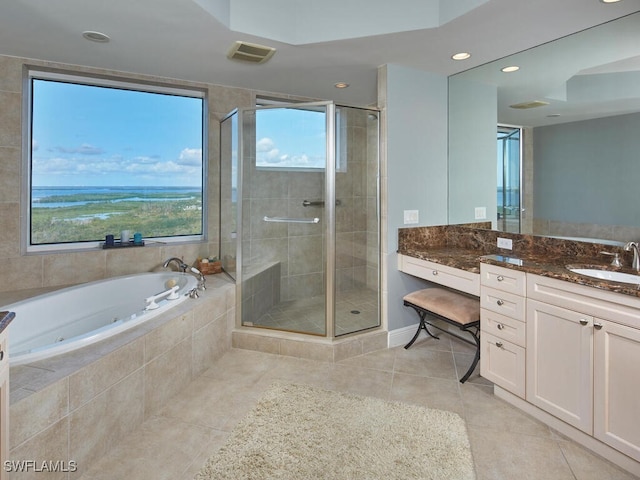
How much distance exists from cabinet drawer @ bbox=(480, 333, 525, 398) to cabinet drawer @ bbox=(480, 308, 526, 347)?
31mm

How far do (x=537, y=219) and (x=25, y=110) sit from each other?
157 inches

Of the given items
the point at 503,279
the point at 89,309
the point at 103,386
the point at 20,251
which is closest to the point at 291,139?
the point at 503,279

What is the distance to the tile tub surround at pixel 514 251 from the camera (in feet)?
6.31

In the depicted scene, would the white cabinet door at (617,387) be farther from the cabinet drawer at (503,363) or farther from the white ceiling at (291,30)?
the white ceiling at (291,30)

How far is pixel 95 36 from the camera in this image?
96.3 inches

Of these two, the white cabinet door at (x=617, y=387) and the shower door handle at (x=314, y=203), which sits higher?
the shower door handle at (x=314, y=203)

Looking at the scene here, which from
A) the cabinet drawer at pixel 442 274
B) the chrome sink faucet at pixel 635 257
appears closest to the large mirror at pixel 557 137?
the chrome sink faucet at pixel 635 257

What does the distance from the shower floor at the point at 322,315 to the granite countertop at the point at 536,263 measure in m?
0.54

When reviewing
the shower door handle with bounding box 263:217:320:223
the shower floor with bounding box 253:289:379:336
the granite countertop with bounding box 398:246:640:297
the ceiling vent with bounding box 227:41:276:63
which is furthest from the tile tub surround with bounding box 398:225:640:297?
the ceiling vent with bounding box 227:41:276:63

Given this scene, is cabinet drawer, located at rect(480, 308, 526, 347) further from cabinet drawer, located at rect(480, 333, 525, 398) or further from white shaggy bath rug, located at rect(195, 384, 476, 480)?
white shaggy bath rug, located at rect(195, 384, 476, 480)

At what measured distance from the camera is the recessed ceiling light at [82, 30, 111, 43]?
94.5 inches

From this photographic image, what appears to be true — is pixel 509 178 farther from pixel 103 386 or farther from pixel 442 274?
pixel 103 386

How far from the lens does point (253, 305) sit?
315 centimetres

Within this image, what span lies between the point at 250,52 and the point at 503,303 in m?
2.45
